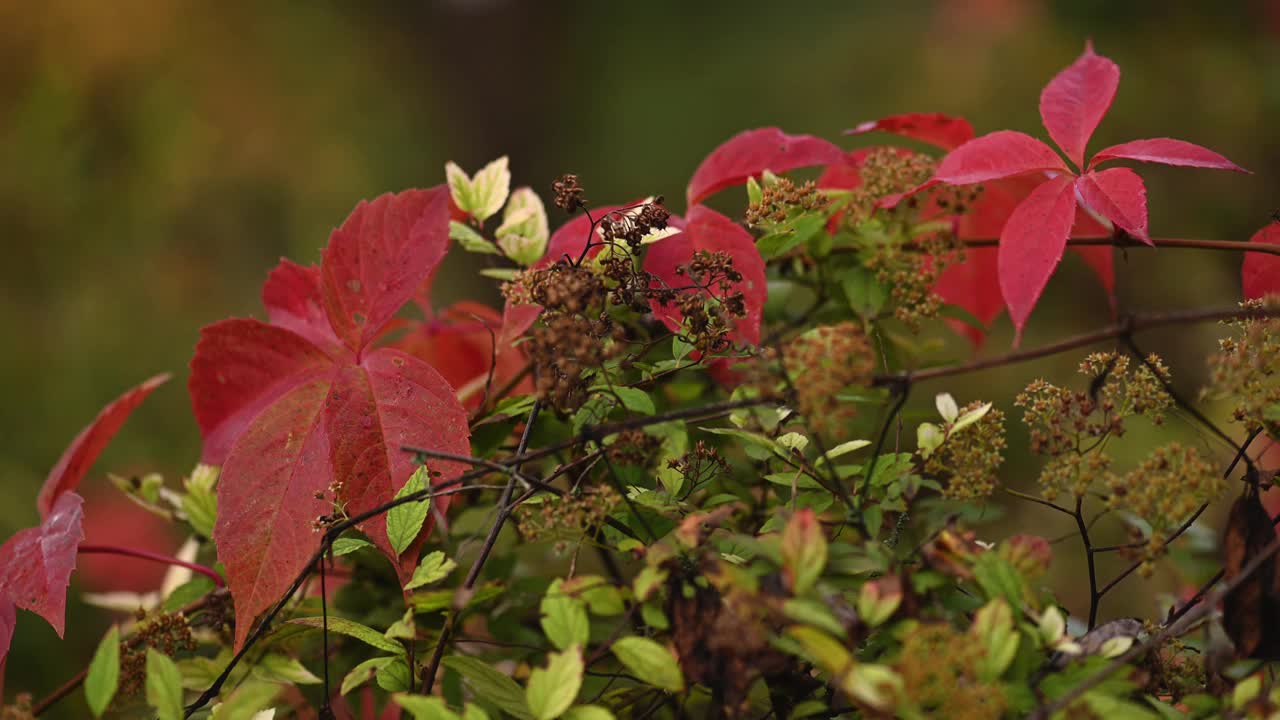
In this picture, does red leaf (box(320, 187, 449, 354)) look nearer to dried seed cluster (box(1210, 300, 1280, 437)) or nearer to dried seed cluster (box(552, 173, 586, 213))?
dried seed cluster (box(552, 173, 586, 213))

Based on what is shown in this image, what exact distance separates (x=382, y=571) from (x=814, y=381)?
1.47 ft

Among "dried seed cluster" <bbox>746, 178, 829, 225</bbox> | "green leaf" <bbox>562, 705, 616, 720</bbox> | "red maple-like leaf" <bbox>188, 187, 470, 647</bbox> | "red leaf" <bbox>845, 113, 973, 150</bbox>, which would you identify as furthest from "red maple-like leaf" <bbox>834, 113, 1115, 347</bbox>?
"green leaf" <bbox>562, 705, 616, 720</bbox>

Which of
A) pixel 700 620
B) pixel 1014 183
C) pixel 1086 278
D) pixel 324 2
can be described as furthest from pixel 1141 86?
pixel 324 2

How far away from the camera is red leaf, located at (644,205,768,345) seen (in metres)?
0.54

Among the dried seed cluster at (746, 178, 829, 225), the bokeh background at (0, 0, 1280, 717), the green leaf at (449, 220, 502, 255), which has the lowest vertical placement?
the bokeh background at (0, 0, 1280, 717)

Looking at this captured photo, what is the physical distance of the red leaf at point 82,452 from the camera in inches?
24.5

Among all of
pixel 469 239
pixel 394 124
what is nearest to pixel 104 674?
pixel 469 239

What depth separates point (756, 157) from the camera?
2.17ft

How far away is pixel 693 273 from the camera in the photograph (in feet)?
1.79

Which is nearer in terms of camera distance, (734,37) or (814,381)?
(814,381)

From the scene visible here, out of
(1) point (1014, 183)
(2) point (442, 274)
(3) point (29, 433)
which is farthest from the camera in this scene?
(2) point (442, 274)

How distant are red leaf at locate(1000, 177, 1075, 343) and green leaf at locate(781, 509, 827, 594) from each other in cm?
19

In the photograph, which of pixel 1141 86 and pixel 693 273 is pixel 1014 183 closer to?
pixel 693 273

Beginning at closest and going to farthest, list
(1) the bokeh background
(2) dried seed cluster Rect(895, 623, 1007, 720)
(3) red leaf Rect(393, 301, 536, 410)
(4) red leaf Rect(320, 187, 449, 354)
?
(2) dried seed cluster Rect(895, 623, 1007, 720) < (4) red leaf Rect(320, 187, 449, 354) < (3) red leaf Rect(393, 301, 536, 410) < (1) the bokeh background
